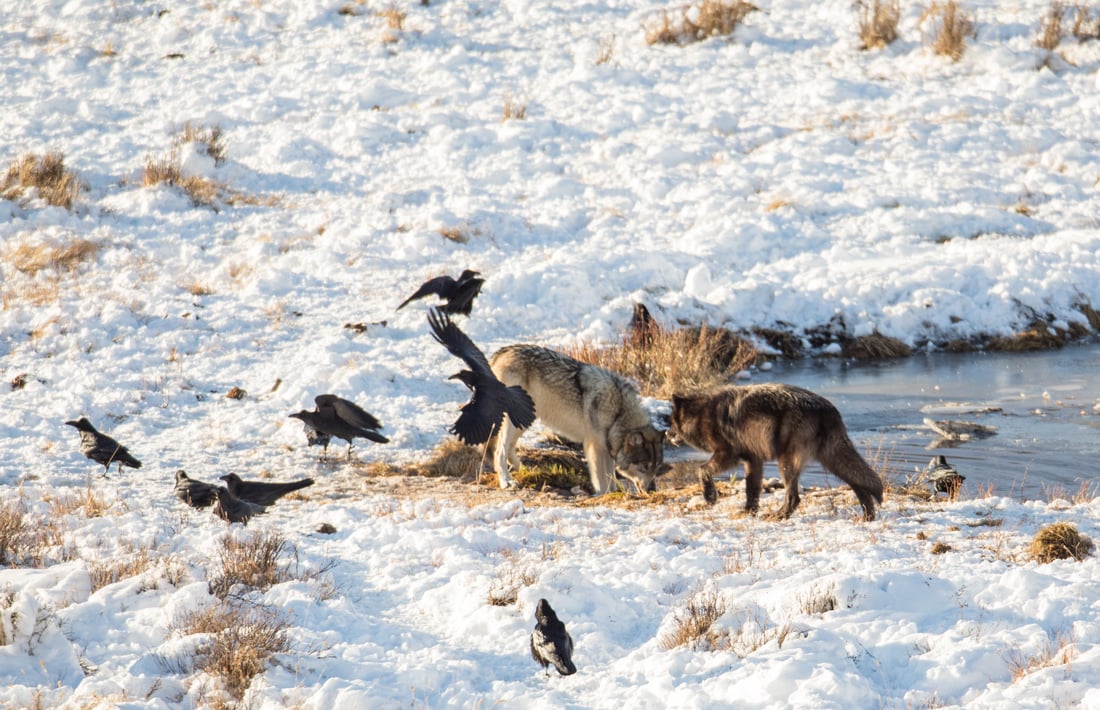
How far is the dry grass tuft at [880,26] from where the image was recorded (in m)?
25.0

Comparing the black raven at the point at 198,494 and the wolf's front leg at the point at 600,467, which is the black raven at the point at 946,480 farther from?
the black raven at the point at 198,494

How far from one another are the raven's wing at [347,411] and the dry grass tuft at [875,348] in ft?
28.0

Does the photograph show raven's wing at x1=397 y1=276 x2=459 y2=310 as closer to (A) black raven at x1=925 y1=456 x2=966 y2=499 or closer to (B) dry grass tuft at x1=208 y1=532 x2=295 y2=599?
(B) dry grass tuft at x1=208 y1=532 x2=295 y2=599

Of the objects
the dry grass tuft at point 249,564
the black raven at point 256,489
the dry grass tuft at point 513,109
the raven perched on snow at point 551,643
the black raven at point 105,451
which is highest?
the dry grass tuft at point 513,109

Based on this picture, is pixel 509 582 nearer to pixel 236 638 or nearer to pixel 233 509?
pixel 236 638

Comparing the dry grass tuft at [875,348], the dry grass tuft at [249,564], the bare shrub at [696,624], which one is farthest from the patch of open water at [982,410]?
the dry grass tuft at [249,564]

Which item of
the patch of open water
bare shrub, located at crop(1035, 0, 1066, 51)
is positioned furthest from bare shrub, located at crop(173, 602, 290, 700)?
bare shrub, located at crop(1035, 0, 1066, 51)

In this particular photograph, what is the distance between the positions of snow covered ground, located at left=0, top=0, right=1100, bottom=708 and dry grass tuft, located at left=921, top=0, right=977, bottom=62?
41 cm

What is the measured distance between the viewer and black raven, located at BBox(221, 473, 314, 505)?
7527 mm

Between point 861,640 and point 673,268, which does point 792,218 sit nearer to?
point 673,268

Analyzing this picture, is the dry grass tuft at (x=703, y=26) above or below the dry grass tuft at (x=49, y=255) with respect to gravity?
above

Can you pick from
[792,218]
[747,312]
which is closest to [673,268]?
[747,312]

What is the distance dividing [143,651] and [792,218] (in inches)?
634

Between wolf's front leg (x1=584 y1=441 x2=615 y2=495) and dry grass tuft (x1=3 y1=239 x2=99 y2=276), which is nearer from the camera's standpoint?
wolf's front leg (x1=584 y1=441 x2=615 y2=495)
